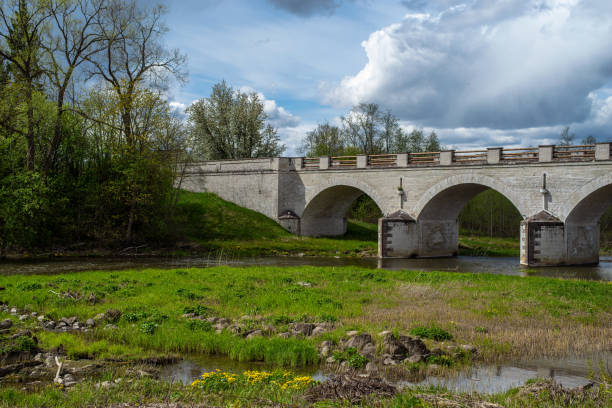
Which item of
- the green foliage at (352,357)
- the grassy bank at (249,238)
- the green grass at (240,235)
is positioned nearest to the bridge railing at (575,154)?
the grassy bank at (249,238)

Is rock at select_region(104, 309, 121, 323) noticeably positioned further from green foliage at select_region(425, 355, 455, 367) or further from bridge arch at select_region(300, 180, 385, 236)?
bridge arch at select_region(300, 180, 385, 236)

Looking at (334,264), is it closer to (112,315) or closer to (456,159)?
(456,159)

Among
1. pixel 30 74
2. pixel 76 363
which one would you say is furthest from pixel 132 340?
pixel 30 74

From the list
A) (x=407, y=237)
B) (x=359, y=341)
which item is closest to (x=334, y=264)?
(x=407, y=237)

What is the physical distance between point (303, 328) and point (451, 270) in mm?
18158

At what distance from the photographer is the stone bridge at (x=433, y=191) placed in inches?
1152

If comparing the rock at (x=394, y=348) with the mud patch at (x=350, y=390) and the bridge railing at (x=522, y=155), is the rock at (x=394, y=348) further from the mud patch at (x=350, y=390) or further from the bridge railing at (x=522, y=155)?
the bridge railing at (x=522, y=155)

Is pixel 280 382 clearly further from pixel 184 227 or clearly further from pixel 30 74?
pixel 184 227

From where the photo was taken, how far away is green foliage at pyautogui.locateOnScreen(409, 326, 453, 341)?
11.2 meters

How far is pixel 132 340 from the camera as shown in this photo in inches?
444

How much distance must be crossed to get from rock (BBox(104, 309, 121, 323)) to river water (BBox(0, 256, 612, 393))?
354 cm

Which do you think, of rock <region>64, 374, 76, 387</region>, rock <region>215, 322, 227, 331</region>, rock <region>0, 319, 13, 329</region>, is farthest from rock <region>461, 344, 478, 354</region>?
rock <region>0, 319, 13, 329</region>

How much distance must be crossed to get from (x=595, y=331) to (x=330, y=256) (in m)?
24.9

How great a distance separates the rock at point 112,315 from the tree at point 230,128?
45970 mm
